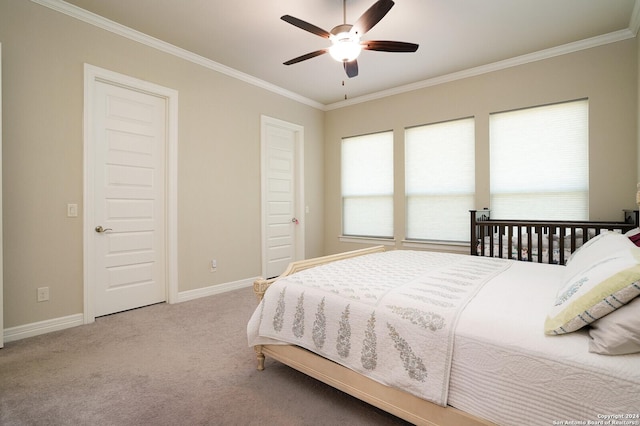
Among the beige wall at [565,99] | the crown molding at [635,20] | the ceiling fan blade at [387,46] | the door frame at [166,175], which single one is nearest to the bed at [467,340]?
the ceiling fan blade at [387,46]

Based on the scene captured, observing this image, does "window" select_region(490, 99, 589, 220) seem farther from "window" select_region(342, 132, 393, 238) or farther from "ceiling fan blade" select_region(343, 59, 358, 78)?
"ceiling fan blade" select_region(343, 59, 358, 78)

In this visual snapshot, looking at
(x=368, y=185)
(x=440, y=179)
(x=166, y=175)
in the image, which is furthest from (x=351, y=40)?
(x=368, y=185)

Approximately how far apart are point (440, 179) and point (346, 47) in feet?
8.06

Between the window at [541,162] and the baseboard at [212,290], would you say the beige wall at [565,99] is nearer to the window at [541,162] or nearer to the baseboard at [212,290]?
the window at [541,162]

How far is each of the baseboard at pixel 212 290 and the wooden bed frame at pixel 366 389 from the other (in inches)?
71.6

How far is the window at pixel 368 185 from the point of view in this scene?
4.64m

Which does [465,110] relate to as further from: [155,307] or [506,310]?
[155,307]

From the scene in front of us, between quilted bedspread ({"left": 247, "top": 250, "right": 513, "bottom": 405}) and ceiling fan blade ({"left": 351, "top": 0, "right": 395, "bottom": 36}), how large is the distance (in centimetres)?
162

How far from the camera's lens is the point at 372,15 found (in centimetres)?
200

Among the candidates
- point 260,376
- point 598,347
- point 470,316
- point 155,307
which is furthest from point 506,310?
point 155,307

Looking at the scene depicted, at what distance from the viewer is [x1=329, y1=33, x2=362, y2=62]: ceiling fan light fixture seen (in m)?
2.24

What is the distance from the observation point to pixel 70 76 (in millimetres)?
2648

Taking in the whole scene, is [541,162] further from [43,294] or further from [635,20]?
[43,294]

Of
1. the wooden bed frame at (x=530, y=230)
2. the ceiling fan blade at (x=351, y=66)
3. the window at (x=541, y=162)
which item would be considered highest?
the ceiling fan blade at (x=351, y=66)
